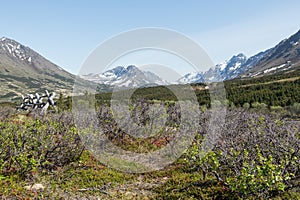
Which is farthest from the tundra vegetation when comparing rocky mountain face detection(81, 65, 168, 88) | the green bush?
rocky mountain face detection(81, 65, 168, 88)

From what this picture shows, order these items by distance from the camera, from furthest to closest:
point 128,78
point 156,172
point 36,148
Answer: point 128,78, point 156,172, point 36,148

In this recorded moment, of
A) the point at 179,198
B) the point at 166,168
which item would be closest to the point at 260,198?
the point at 179,198

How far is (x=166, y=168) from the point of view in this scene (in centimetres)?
1419

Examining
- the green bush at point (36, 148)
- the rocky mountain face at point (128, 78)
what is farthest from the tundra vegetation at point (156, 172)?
the rocky mountain face at point (128, 78)

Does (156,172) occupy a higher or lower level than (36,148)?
lower

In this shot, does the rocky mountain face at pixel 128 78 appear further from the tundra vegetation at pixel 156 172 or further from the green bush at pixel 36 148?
the tundra vegetation at pixel 156 172

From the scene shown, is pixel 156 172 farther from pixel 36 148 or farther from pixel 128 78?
pixel 128 78

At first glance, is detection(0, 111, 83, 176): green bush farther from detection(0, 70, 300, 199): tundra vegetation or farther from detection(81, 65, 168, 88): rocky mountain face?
detection(81, 65, 168, 88): rocky mountain face

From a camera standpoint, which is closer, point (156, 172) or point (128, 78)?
point (156, 172)

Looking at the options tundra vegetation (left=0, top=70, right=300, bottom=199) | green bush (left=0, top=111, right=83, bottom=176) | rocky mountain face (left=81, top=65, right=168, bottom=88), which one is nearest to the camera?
tundra vegetation (left=0, top=70, right=300, bottom=199)

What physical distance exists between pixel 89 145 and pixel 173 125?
654 cm

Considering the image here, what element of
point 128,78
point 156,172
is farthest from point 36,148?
point 128,78

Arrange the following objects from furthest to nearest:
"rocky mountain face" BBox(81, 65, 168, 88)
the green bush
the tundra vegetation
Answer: "rocky mountain face" BBox(81, 65, 168, 88)
the green bush
the tundra vegetation

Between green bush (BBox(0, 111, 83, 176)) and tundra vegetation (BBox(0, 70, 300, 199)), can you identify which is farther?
green bush (BBox(0, 111, 83, 176))
